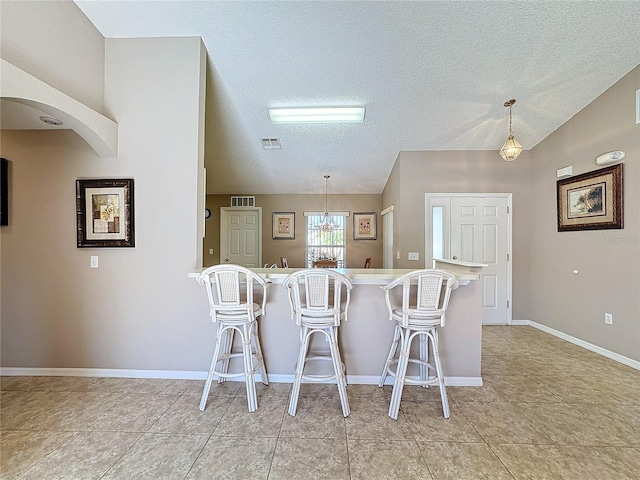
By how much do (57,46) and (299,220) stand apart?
4.48 meters

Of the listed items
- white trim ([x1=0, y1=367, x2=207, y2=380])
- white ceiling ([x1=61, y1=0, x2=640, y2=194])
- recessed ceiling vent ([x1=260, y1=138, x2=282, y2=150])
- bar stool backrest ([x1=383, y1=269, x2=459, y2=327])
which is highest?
white ceiling ([x1=61, y1=0, x2=640, y2=194])

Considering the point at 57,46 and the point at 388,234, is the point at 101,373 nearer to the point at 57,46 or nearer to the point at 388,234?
the point at 57,46

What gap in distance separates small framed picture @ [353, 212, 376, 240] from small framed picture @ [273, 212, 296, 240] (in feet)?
4.53

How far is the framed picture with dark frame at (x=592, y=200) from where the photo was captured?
298cm

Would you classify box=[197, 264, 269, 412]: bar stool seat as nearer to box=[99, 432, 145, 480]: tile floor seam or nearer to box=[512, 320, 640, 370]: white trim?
box=[99, 432, 145, 480]: tile floor seam

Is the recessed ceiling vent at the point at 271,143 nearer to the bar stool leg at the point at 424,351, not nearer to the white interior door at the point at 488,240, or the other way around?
the white interior door at the point at 488,240

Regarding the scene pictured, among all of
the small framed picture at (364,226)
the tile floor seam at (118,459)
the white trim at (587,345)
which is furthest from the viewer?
the small framed picture at (364,226)

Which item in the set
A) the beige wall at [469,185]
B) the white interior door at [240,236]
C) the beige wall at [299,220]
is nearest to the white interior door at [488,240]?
the beige wall at [469,185]

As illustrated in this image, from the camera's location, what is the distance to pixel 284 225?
623 centimetres

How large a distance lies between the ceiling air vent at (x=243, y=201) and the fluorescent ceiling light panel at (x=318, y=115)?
2.91 meters

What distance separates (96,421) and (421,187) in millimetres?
4362

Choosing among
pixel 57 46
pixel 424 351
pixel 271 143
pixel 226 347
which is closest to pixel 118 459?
pixel 226 347

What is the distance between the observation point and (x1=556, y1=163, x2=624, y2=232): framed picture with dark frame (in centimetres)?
298

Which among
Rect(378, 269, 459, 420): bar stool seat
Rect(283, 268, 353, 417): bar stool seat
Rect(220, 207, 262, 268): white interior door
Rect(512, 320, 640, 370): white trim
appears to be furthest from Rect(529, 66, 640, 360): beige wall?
Rect(220, 207, 262, 268): white interior door
